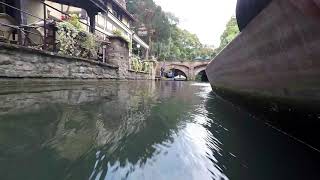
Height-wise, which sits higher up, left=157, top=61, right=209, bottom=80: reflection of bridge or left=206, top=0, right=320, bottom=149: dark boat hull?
left=157, top=61, right=209, bottom=80: reflection of bridge

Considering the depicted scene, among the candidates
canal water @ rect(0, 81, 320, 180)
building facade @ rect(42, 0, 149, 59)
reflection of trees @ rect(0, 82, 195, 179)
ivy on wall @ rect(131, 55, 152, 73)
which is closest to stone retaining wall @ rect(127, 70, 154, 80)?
ivy on wall @ rect(131, 55, 152, 73)

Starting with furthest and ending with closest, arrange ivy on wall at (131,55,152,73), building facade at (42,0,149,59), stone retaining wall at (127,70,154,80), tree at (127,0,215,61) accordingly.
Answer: tree at (127,0,215,61), building facade at (42,0,149,59), ivy on wall at (131,55,152,73), stone retaining wall at (127,70,154,80)

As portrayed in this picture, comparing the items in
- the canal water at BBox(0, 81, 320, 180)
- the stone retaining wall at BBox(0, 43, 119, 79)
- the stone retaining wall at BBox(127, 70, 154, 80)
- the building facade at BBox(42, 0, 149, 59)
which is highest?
the building facade at BBox(42, 0, 149, 59)

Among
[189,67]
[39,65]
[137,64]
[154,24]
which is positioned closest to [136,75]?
[137,64]

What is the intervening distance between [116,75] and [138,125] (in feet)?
35.5

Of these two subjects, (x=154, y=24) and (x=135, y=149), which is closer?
(x=135, y=149)

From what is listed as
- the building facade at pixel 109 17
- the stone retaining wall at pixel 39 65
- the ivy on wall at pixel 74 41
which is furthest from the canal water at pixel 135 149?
the building facade at pixel 109 17

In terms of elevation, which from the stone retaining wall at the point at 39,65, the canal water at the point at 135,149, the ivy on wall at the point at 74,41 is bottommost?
the canal water at the point at 135,149

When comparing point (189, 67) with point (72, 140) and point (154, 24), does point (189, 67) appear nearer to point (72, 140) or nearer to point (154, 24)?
point (154, 24)

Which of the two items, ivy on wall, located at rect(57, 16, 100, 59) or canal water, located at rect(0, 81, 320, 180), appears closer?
canal water, located at rect(0, 81, 320, 180)

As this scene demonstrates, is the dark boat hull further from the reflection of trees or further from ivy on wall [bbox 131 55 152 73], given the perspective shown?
ivy on wall [bbox 131 55 152 73]

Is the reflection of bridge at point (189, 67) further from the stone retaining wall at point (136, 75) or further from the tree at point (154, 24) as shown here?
the stone retaining wall at point (136, 75)

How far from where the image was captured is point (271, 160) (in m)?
2.34

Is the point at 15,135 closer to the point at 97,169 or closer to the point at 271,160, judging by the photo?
the point at 97,169
